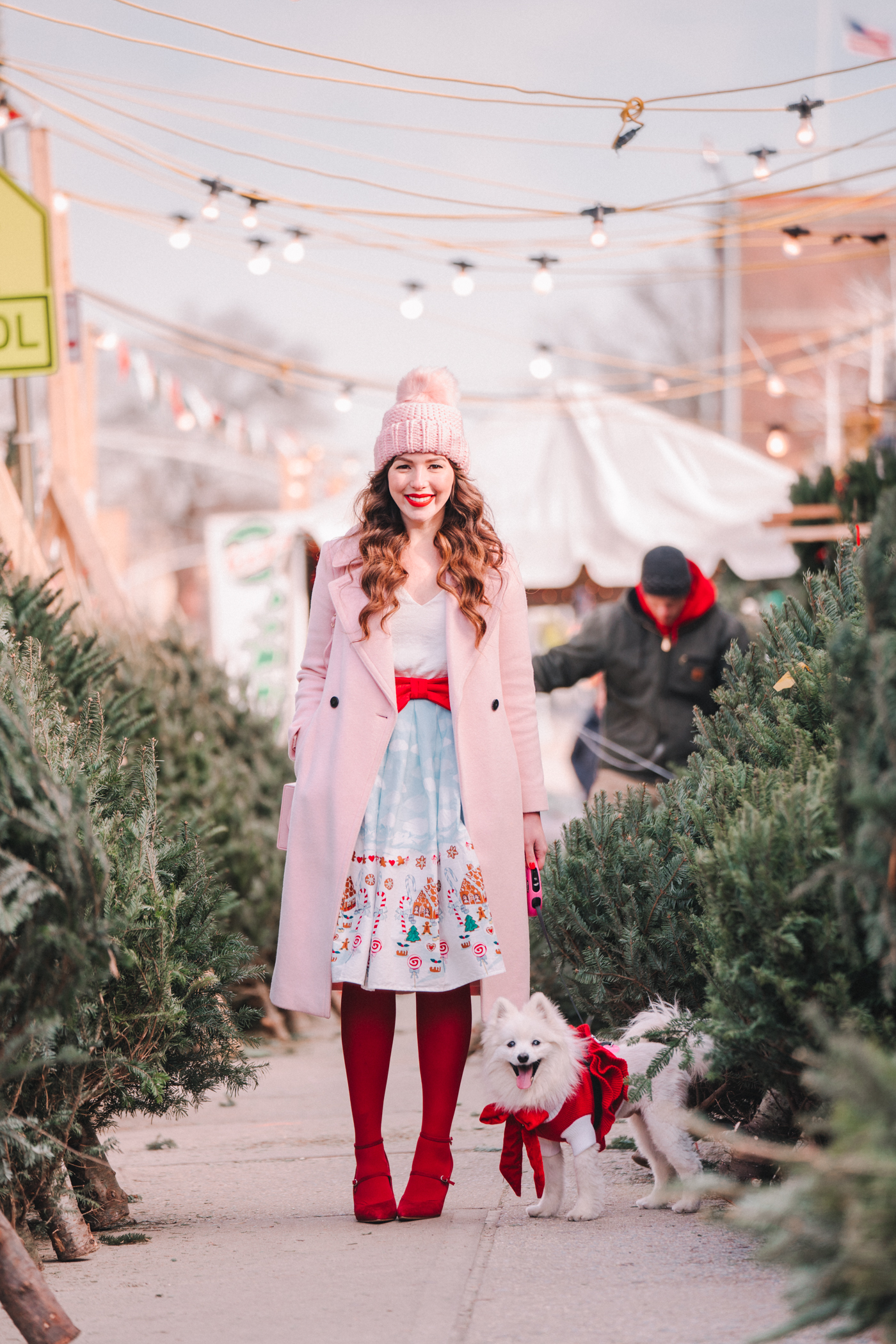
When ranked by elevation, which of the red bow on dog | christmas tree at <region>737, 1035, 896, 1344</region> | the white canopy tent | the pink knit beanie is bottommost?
the red bow on dog

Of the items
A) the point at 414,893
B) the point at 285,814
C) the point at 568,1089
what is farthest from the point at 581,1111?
the point at 285,814

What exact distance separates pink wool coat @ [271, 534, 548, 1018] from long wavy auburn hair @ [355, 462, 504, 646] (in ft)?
0.13

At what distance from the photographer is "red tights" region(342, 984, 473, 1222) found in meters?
3.30

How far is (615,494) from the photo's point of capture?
9914 millimetres

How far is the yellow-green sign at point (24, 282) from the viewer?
471 centimetres

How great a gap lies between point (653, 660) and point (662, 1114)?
268cm

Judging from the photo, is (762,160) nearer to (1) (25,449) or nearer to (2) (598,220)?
(2) (598,220)

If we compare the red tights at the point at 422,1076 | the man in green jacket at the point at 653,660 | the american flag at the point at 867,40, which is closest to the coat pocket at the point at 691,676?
the man in green jacket at the point at 653,660

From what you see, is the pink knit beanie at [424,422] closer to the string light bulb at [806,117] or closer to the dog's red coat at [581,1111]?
the dog's red coat at [581,1111]

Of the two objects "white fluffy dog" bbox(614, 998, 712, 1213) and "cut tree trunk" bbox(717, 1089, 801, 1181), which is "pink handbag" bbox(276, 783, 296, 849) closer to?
"white fluffy dog" bbox(614, 998, 712, 1213)

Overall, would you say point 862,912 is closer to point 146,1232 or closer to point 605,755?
point 146,1232

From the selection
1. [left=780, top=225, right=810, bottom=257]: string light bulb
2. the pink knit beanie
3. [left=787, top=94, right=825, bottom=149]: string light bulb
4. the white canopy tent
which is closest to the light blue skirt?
the pink knit beanie

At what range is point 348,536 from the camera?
12.0 ft

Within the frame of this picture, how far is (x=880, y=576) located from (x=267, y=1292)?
5.84 feet
